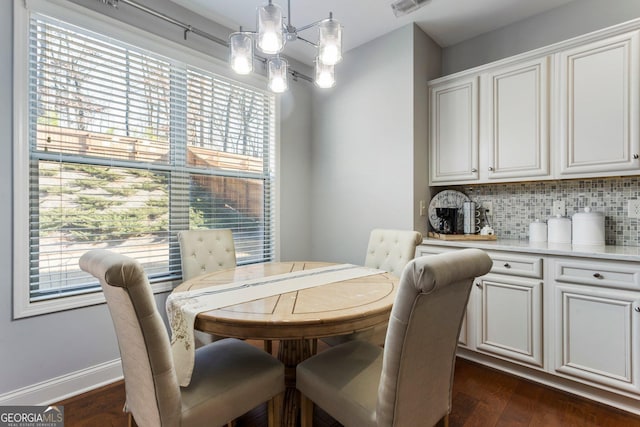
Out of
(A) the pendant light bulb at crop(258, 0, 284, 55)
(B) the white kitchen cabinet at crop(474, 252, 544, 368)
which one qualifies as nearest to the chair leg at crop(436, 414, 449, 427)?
(B) the white kitchen cabinet at crop(474, 252, 544, 368)

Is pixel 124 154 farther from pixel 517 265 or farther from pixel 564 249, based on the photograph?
pixel 564 249

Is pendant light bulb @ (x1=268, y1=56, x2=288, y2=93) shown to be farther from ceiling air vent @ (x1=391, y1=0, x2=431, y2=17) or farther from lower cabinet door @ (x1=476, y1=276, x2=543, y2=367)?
lower cabinet door @ (x1=476, y1=276, x2=543, y2=367)

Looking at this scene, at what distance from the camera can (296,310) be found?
1229 millimetres

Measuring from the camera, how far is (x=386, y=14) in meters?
2.50

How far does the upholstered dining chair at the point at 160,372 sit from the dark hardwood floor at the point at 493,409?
1.87ft

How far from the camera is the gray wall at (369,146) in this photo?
2.66 metres

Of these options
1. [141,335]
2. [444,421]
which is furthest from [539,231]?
[141,335]

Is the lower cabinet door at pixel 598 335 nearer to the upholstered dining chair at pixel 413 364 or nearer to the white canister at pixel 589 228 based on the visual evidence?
the white canister at pixel 589 228

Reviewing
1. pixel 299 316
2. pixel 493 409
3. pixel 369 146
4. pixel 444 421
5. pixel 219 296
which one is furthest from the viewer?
pixel 369 146

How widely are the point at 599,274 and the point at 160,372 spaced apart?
2315mm

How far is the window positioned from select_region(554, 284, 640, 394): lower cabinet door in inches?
98.3

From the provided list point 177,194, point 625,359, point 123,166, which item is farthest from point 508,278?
point 123,166

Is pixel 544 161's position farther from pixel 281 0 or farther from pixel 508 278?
pixel 281 0

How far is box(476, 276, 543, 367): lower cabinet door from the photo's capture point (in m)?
2.04
